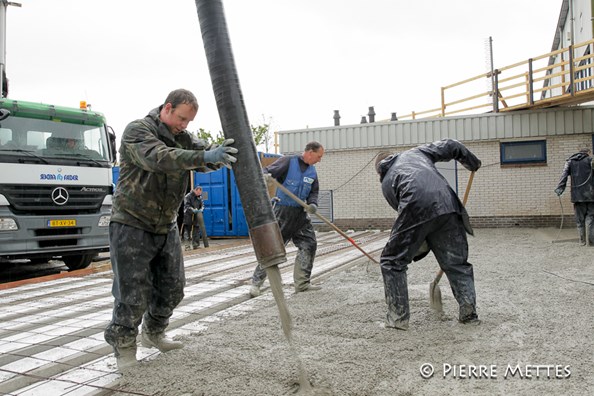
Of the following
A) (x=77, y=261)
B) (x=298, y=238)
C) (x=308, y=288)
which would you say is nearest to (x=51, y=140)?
(x=77, y=261)

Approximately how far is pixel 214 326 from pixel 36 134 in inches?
211

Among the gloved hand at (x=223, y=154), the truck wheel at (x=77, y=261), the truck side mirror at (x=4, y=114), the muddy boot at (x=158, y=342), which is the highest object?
the truck side mirror at (x=4, y=114)

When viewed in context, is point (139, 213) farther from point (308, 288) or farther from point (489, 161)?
point (489, 161)

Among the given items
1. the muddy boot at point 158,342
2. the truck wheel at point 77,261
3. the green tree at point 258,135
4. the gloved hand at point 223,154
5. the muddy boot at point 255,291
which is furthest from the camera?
the green tree at point 258,135

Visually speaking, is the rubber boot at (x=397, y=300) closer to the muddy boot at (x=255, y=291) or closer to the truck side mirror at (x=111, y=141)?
the muddy boot at (x=255, y=291)

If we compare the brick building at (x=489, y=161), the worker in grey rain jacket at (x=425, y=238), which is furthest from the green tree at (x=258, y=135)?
the worker in grey rain jacket at (x=425, y=238)

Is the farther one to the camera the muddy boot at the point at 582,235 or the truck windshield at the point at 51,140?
the muddy boot at the point at 582,235

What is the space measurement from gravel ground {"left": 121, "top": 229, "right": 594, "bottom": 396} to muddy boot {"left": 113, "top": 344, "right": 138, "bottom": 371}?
9cm

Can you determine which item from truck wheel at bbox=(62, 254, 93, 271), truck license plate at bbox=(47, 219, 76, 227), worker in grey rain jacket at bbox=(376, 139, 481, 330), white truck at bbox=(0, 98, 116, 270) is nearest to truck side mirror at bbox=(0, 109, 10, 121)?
white truck at bbox=(0, 98, 116, 270)

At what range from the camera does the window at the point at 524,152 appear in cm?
1459

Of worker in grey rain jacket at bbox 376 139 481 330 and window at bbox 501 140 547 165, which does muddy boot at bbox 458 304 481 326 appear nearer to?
worker in grey rain jacket at bbox 376 139 481 330

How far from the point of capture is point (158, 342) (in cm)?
360

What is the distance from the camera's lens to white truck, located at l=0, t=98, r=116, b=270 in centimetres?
760

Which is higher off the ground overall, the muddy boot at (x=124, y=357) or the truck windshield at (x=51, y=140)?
the truck windshield at (x=51, y=140)
